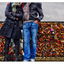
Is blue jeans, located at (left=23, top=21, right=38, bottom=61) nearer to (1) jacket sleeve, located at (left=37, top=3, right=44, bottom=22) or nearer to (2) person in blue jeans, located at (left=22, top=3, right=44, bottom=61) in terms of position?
(2) person in blue jeans, located at (left=22, top=3, right=44, bottom=61)

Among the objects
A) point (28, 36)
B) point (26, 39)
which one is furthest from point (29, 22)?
point (26, 39)

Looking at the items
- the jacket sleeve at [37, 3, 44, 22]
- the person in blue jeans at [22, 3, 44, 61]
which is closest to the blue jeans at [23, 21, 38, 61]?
the person in blue jeans at [22, 3, 44, 61]

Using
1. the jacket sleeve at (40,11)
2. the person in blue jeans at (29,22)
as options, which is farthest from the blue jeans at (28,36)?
the jacket sleeve at (40,11)

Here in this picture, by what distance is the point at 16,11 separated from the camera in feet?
13.3

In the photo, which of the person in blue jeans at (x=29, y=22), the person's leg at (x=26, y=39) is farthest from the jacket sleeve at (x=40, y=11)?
the person's leg at (x=26, y=39)

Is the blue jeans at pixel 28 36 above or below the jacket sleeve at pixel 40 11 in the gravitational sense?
below

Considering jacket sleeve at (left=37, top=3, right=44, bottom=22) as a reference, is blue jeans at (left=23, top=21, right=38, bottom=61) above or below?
below

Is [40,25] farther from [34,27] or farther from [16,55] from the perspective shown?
[16,55]

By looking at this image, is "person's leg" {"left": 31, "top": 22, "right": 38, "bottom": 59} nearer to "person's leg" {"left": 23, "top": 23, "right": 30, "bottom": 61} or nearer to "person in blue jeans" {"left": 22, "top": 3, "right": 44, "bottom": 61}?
"person in blue jeans" {"left": 22, "top": 3, "right": 44, "bottom": 61}

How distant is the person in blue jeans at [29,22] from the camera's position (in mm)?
4004

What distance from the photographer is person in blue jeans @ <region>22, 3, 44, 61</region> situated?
4.00 metres

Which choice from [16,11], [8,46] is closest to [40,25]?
[16,11]

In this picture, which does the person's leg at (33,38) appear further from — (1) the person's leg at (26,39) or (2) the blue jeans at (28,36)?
(1) the person's leg at (26,39)

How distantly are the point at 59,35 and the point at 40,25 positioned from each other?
0.83 meters
